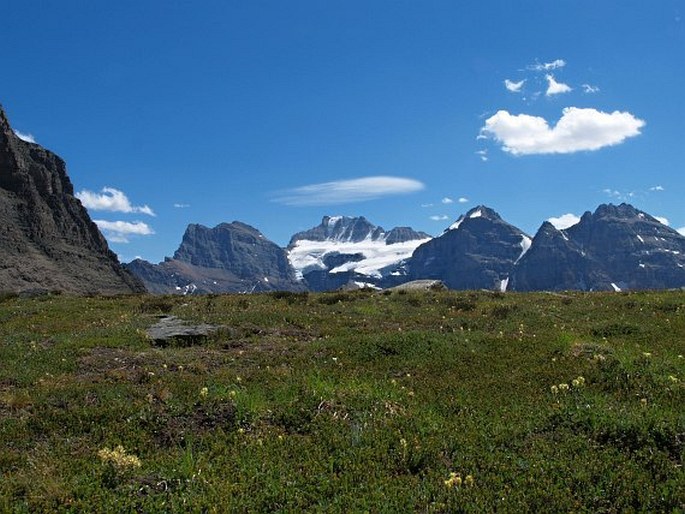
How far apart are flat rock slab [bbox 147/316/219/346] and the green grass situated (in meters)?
0.46

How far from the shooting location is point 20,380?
15.4 m

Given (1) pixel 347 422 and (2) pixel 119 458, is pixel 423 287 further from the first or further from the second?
(2) pixel 119 458

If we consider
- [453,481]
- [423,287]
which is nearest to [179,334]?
[453,481]

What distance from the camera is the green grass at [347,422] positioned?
8.68 metres

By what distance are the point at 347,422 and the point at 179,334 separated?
1162 centimetres

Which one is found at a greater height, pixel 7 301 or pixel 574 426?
pixel 7 301

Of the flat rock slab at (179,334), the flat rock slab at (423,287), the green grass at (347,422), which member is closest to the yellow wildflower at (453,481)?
the green grass at (347,422)

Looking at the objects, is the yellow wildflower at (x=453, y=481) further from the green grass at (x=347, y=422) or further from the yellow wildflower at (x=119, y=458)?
the yellow wildflower at (x=119, y=458)

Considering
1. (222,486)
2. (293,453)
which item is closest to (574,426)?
(293,453)

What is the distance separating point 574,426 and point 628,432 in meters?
1.03

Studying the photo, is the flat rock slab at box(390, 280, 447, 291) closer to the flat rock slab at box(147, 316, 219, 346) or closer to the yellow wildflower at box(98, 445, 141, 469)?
the flat rock slab at box(147, 316, 219, 346)

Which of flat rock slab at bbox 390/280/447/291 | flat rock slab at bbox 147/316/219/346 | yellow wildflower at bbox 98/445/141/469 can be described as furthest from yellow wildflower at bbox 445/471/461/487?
flat rock slab at bbox 390/280/447/291

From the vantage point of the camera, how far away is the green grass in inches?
342

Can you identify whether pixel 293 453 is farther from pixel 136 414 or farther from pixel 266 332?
pixel 266 332
